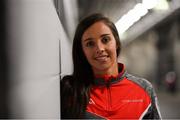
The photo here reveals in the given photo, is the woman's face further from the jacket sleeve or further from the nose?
the jacket sleeve

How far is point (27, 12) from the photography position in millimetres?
532

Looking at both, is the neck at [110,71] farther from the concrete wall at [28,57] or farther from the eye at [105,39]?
the concrete wall at [28,57]

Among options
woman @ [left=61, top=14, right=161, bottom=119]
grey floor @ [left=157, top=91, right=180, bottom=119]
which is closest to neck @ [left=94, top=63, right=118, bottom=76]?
woman @ [left=61, top=14, right=161, bottom=119]

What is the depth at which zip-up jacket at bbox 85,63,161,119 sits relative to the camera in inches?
33.3

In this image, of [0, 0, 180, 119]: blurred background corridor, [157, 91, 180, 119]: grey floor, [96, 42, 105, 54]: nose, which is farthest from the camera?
[157, 91, 180, 119]: grey floor

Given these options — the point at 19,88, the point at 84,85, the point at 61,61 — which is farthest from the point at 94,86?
the point at 19,88

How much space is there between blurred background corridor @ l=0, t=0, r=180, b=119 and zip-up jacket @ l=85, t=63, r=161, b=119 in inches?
2.7

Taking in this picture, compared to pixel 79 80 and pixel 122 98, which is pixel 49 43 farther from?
pixel 122 98

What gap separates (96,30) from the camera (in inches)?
31.4

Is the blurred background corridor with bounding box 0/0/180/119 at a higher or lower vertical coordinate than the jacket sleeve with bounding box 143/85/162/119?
higher

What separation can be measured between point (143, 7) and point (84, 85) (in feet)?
1.22

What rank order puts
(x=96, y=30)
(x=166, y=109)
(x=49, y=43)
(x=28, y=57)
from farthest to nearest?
(x=166, y=109), (x=96, y=30), (x=49, y=43), (x=28, y=57)

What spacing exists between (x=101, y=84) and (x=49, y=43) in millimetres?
284

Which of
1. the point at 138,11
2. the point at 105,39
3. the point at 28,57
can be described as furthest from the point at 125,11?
the point at 28,57
